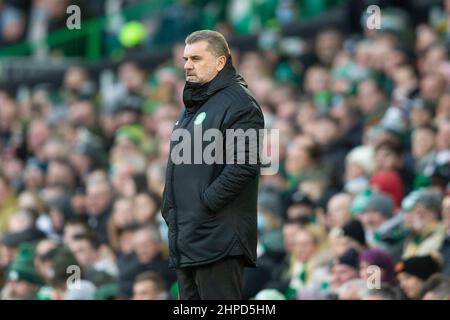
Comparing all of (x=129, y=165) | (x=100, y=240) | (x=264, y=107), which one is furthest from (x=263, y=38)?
(x=100, y=240)

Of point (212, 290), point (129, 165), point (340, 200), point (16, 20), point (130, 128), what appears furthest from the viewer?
point (16, 20)

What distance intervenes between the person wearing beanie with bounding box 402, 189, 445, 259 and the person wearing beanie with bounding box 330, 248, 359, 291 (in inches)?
20.2

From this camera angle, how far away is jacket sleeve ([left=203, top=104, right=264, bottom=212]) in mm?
7883

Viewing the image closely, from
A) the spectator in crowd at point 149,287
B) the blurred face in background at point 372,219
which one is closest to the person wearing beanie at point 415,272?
the blurred face in background at point 372,219

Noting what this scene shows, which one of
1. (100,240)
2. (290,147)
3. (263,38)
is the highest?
(263,38)

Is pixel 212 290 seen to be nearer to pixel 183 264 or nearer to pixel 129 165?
pixel 183 264

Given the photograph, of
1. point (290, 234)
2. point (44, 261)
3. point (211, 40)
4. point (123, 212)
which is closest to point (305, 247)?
point (290, 234)

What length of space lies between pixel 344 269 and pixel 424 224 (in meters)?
0.91

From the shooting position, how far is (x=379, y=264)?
405 inches

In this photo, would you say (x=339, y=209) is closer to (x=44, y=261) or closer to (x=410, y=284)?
(x=410, y=284)

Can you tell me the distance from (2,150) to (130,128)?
2062mm

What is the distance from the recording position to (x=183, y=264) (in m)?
7.98

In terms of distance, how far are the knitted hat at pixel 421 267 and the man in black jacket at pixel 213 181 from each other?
241 cm

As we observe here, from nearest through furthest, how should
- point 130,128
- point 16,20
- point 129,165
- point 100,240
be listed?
point 100,240, point 129,165, point 130,128, point 16,20
